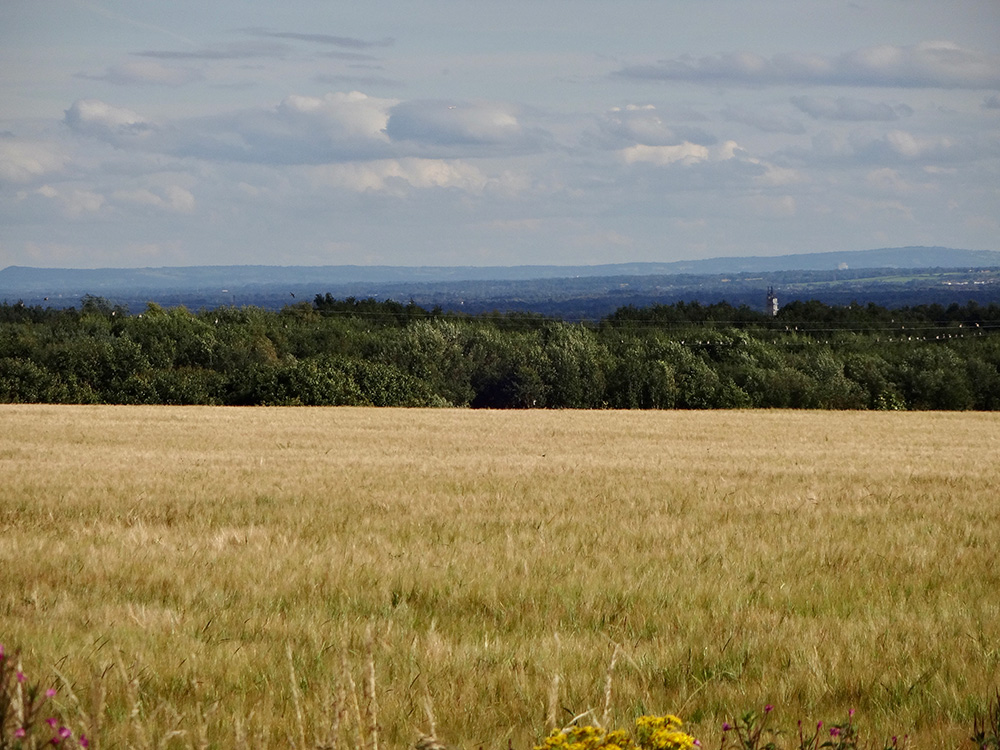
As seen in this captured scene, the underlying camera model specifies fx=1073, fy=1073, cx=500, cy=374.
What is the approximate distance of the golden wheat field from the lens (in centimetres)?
525

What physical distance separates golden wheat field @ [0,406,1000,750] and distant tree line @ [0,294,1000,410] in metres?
57.8

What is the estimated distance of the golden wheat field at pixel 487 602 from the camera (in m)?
5.25

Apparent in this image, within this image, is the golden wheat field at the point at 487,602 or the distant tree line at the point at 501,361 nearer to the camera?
the golden wheat field at the point at 487,602

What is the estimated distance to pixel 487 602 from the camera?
7664 millimetres

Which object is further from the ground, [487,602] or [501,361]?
[487,602]

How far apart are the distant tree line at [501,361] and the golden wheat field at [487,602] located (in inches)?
2276

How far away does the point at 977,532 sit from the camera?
1121 centimetres

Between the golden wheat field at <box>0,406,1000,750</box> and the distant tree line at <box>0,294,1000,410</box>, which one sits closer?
the golden wheat field at <box>0,406,1000,750</box>

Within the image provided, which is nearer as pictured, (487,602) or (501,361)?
(487,602)

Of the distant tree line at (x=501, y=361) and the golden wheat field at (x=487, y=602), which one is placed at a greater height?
the golden wheat field at (x=487, y=602)

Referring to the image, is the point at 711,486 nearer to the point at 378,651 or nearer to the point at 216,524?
the point at 216,524

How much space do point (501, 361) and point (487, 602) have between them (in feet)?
296

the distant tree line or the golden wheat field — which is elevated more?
the golden wheat field

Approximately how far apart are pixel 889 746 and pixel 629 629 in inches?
93.7
